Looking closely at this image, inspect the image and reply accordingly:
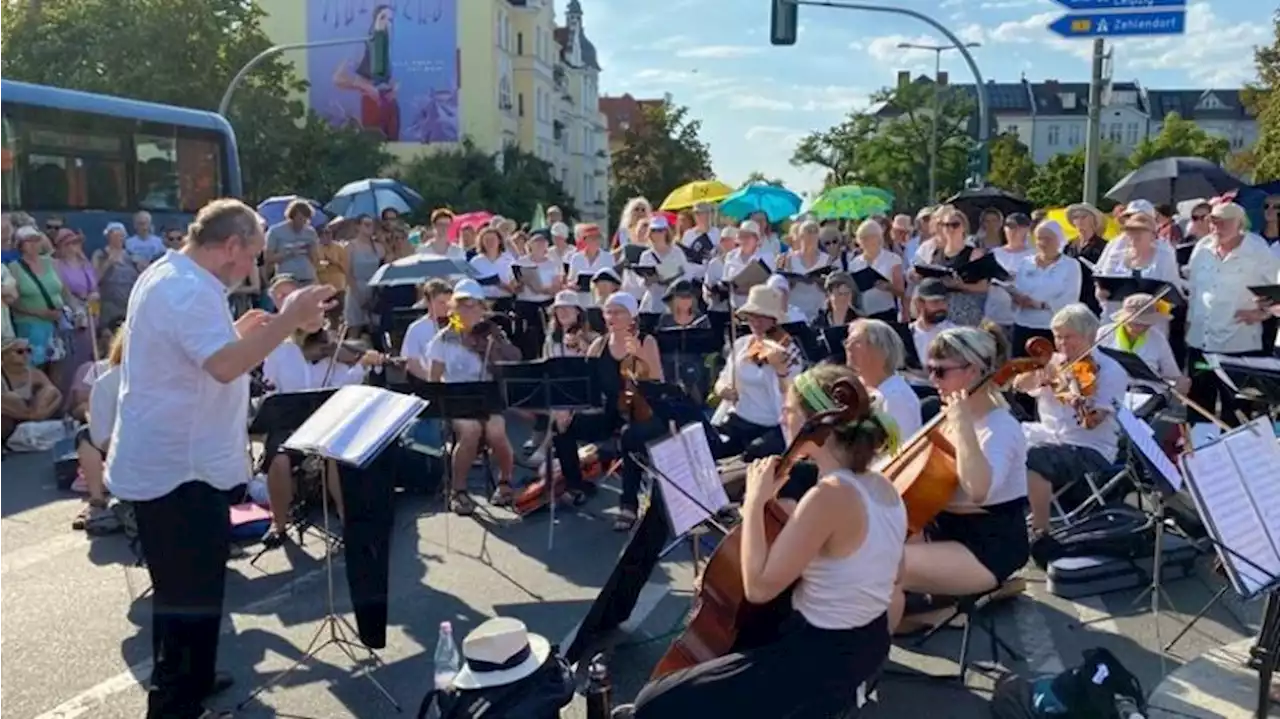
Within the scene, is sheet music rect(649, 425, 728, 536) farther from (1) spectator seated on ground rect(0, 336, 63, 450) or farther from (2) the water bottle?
(1) spectator seated on ground rect(0, 336, 63, 450)

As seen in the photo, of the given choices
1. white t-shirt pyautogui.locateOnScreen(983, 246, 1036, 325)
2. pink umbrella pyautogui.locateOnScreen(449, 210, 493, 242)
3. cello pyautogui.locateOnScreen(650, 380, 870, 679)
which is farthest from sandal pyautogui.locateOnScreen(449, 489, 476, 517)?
pink umbrella pyautogui.locateOnScreen(449, 210, 493, 242)

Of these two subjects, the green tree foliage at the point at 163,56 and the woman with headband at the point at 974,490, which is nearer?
the woman with headband at the point at 974,490

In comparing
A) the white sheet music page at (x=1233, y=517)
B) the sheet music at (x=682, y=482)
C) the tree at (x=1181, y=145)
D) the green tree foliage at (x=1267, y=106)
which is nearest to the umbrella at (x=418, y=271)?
the sheet music at (x=682, y=482)

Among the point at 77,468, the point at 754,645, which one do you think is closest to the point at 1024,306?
the point at 754,645

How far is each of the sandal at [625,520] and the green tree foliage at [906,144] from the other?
4706 cm

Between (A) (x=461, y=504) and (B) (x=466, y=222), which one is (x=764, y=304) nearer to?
(A) (x=461, y=504)

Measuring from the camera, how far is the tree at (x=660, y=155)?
71.6m

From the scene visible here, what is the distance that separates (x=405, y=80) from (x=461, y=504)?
161 feet

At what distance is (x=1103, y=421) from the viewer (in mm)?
6527

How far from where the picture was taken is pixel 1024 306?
28.7ft

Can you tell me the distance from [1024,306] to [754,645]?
5839 mm

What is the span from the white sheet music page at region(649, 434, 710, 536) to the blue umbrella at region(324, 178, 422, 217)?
1170cm

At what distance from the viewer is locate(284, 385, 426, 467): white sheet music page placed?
4367 millimetres

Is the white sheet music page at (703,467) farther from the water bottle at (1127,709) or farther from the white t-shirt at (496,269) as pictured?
the white t-shirt at (496,269)
